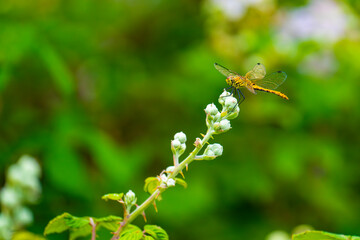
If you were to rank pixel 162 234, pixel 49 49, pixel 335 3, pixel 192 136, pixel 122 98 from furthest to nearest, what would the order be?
pixel 335 3
pixel 122 98
pixel 192 136
pixel 49 49
pixel 162 234

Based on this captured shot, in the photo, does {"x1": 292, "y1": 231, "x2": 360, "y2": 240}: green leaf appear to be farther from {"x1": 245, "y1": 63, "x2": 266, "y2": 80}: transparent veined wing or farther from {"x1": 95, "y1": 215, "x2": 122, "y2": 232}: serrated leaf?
{"x1": 245, "y1": 63, "x2": 266, "y2": 80}: transparent veined wing

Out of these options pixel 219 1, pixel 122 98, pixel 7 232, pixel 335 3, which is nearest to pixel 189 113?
pixel 122 98

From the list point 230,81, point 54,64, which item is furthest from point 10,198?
point 230,81

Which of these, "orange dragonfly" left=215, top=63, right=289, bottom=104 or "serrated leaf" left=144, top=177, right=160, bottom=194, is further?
"orange dragonfly" left=215, top=63, right=289, bottom=104

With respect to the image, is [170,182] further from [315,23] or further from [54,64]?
[315,23]

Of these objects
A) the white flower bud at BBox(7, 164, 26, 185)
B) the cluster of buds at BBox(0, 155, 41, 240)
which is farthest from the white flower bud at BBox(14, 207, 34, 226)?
the white flower bud at BBox(7, 164, 26, 185)

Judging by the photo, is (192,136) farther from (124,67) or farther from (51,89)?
(51,89)
